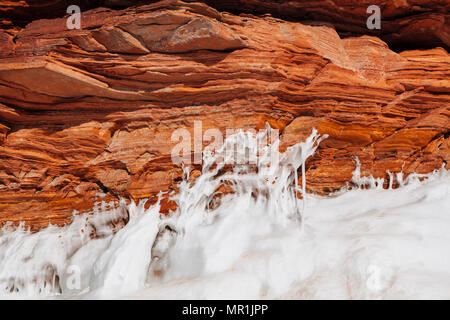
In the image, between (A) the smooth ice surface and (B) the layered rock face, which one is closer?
(A) the smooth ice surface

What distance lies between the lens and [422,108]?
18.6 feet

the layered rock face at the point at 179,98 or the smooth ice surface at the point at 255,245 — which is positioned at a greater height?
the layered rock face at the point at 179,98

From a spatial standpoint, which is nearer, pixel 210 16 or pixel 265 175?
pixel 210 16

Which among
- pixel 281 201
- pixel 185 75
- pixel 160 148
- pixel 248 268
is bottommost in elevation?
pixel 248 268

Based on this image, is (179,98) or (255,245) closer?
(255,245)

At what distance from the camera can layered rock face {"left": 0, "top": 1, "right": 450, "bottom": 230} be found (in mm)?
4672

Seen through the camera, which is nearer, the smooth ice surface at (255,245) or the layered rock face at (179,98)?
the smooth ice surface at (255,245)

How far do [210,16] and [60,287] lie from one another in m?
5.17

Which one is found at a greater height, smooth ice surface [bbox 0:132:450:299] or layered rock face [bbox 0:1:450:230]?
layered rock face [bbox 0:1:450:230]

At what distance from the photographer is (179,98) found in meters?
5.20

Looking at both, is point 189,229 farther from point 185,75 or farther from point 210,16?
point 210,16

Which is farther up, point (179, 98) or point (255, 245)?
point (179, 98)

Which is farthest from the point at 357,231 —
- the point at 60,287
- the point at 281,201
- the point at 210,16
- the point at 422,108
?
the point at 60,287

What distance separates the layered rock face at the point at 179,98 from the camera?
4.67 metres
